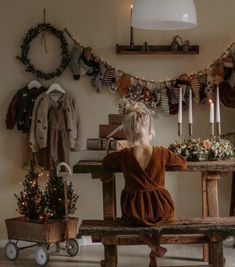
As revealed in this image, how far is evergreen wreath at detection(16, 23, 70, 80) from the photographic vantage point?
4973mm

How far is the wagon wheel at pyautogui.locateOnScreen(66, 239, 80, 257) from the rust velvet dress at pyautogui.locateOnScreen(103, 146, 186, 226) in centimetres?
146

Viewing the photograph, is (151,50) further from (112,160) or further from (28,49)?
(112,160)

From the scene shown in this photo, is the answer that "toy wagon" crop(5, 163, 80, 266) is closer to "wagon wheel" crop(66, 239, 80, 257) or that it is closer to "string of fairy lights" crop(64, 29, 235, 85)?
"wagon wheel" crop(66, 239, 80, 257)

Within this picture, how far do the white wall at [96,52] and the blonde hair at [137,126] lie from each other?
181cm

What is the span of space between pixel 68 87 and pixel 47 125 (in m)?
0.43

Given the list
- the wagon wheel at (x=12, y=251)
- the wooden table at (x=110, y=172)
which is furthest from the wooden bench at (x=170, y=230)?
the wagon wheel at (x=12, y=251)

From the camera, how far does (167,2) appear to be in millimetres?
3326

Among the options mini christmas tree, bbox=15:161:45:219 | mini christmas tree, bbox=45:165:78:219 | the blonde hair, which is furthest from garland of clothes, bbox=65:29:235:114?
the blonde hair

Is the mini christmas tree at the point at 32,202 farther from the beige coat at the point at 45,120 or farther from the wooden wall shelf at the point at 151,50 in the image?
the wooden wall shelf at the point at 151,50

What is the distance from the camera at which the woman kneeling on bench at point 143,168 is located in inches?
128

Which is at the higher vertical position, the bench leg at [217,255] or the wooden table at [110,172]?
the wooden table at [110,172]

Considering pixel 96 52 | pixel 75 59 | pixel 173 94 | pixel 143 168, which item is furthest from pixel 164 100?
pixel 143 168

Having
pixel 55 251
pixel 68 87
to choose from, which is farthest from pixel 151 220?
pixel 68 87

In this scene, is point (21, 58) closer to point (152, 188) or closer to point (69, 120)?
point (69, 120)
